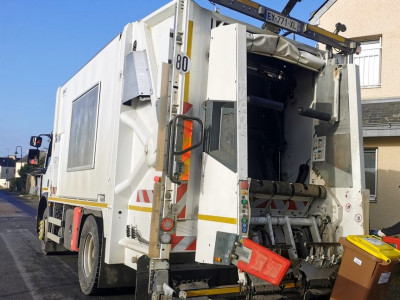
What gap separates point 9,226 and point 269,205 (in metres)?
13.6

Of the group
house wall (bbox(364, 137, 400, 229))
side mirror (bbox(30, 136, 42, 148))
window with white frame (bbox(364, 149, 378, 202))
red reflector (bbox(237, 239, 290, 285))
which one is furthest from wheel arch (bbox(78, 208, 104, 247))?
window with white frame (bbox(364, 149, 378, 202))

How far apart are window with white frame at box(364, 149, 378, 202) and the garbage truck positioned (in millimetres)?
4824

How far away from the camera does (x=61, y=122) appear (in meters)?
8.34

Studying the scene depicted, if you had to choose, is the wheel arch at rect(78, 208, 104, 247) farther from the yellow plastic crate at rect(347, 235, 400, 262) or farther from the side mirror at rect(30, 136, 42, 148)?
the side mirror at rect(30, 136, 42, 148)

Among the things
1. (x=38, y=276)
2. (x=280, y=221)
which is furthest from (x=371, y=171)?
(x=38, y=276)

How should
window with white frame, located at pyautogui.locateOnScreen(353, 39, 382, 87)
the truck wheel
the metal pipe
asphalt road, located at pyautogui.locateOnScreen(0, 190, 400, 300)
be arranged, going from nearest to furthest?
the metal pipe < the truck wheel < asphalt road, located at pyautogui.locateOnScreen(0, 190, 400, 300) < window with white frame, located at pyautogui.locateOnScreen(353, 39, 382, 87)

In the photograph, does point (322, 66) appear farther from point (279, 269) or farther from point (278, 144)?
point (279, 269)

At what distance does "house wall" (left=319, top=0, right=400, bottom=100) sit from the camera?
10.1 meters

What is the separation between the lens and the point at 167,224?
3998 mm

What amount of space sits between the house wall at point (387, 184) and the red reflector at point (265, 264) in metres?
6.72

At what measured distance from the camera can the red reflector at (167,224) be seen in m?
3.98

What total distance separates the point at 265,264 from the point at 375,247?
117cm

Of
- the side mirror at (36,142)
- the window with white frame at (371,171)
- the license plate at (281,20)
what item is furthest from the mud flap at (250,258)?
the side mirror at (36,142)

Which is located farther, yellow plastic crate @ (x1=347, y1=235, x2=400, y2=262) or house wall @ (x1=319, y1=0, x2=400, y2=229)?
house wall @ (x1=319, y1=0, x2=400, y2=229)
